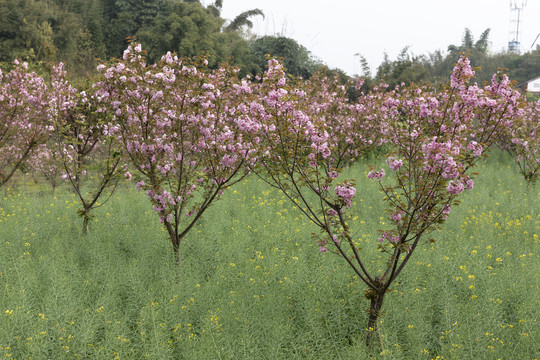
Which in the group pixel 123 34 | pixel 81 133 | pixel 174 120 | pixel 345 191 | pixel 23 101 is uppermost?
pixel 123 34

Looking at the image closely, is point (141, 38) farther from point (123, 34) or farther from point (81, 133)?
point (81, 133)

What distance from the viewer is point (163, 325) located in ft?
12.6

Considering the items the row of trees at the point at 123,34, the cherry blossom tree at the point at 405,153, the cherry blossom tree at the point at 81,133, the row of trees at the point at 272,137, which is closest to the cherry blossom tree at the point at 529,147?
the row of trees at the point at 272,137

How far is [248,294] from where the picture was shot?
4.65m

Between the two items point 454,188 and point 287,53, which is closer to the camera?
point 454,188

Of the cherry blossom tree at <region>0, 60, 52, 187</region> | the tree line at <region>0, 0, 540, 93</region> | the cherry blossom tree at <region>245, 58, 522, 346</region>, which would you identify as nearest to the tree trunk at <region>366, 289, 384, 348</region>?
the cherry blossom tree at <region>245, 58, 522, 346</region>

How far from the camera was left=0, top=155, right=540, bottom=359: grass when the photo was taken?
3.76 m

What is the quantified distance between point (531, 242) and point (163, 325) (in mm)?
6130

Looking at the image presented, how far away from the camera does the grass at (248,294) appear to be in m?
3.76

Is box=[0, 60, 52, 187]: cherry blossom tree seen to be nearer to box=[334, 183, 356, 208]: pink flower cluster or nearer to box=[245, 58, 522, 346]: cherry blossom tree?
box=[245, 58, 522, 346]: cherry blossom tree

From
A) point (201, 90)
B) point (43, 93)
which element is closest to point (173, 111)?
point (201, 90)

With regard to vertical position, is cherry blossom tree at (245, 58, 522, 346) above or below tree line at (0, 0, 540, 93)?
below

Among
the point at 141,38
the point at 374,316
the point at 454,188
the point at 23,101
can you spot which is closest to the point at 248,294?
the point at 374,316

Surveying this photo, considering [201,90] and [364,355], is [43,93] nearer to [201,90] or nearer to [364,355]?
[201,90]
